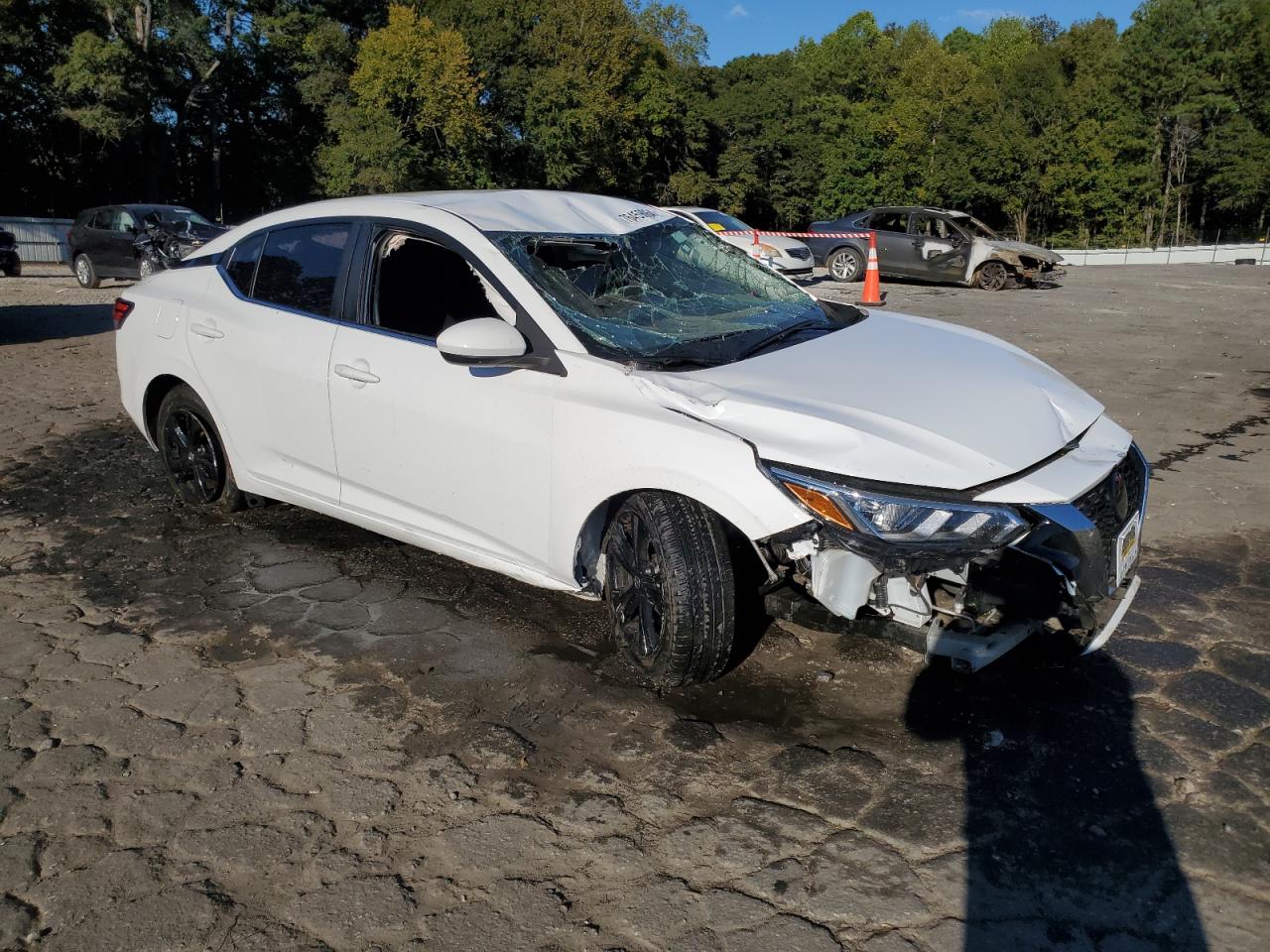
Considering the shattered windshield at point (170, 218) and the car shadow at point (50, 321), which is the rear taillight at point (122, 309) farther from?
the shattered windshield at point (170, 218)

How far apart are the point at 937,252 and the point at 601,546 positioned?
1691cm

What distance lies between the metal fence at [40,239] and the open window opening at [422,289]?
87.2ft

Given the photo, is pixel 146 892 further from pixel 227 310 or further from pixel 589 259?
pixel 227 310

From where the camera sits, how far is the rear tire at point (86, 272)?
58.9 feet

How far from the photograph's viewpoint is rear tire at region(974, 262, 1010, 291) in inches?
735

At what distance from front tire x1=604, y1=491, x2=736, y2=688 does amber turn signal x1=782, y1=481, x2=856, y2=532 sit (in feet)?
1.15

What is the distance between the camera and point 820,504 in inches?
120

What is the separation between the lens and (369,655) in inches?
155

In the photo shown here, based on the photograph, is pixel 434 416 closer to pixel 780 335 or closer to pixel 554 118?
pixel 780 335

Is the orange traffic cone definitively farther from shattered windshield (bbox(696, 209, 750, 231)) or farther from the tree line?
the tree line

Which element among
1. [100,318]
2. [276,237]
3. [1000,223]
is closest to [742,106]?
[1000,223]

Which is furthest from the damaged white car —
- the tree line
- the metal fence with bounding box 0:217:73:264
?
the tree line

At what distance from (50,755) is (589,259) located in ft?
8.32

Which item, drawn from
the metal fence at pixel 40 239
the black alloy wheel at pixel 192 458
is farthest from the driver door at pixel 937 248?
the metal fence at pixel 40 239
